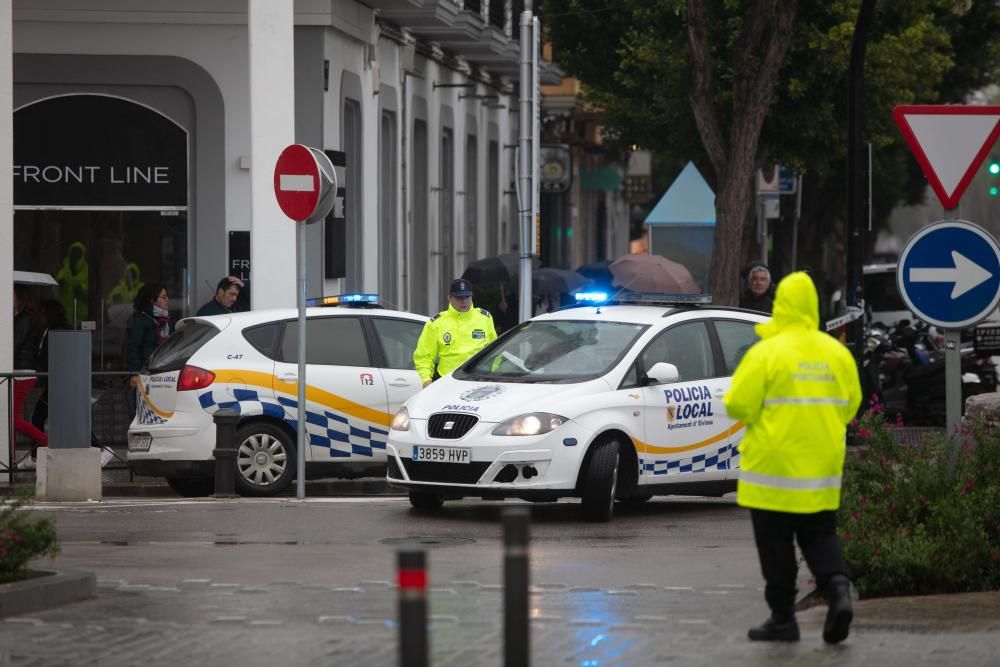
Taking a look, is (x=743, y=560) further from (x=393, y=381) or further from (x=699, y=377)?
(x=393, y=381)

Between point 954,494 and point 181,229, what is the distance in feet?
49.6

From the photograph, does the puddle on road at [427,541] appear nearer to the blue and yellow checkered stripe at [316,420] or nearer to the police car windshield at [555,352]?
the police car windshield at [555,352]

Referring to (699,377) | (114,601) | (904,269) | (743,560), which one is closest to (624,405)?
(699,377)

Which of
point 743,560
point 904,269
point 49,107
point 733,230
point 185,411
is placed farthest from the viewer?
point 49,107

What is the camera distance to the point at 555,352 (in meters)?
15.0

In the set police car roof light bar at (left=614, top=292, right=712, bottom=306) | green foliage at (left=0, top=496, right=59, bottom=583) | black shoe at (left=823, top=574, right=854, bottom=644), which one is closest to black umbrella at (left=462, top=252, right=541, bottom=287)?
police car roof light bar at (left=614, top=292, right=712, bottom=306)

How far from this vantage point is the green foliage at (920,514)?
10.4m

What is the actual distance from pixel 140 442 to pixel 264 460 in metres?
1.00

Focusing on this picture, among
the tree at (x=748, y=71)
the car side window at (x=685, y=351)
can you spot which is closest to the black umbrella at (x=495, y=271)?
the tree at (x=748, y=71)

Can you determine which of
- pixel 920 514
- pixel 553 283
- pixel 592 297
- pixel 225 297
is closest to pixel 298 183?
pixel 592 297

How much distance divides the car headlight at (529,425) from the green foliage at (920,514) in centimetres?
294

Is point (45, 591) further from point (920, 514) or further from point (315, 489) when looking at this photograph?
point (315, 489)

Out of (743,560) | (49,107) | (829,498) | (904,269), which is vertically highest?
(49,107)

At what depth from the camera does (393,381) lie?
54.4 feet
